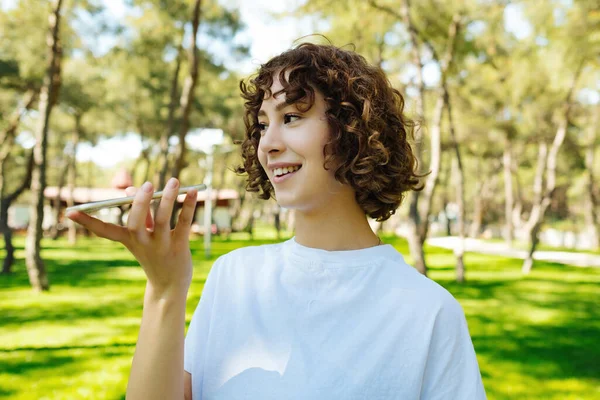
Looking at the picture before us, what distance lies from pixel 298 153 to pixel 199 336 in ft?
1.86

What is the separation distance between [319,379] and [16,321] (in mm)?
8036

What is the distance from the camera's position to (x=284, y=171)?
1523 mm

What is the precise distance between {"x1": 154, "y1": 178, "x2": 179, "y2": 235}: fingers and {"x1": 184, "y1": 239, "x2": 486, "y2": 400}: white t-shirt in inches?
16.6

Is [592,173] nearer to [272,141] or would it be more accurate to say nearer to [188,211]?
[272,141]

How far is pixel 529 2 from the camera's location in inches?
537

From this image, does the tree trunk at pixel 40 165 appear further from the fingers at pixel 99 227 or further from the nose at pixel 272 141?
the fingers at pixel 99 227

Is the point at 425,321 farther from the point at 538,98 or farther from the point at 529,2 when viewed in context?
the point at 538,98

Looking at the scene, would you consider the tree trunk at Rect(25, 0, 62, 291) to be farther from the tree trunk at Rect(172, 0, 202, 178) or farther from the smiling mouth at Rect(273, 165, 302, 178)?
the smiling mouth at Rect(273, 165, 302, 178)

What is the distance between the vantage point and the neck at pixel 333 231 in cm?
154

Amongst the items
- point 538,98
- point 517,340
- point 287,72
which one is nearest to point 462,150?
point 538,98

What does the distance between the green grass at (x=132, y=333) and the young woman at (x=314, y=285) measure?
394 centimetres

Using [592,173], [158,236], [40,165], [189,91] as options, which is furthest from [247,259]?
[592,173]

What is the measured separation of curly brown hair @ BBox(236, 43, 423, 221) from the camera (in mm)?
1526

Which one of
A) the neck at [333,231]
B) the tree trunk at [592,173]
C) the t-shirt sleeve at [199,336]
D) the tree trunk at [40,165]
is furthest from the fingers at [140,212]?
the tree trunk at [592,173]
